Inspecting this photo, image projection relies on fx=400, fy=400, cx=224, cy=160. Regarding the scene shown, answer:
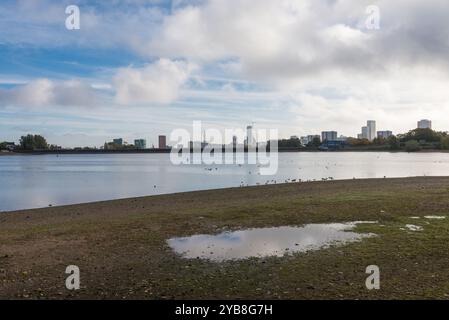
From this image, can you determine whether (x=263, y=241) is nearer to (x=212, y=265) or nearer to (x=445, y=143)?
(x=212, y=265)

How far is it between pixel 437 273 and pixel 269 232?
491 centimetres

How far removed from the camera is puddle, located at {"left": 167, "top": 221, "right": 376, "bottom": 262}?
8906mm

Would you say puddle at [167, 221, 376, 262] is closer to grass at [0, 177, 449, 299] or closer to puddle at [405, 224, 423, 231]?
grass at [0, 177, 449, 299]

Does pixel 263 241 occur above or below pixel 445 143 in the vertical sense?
below

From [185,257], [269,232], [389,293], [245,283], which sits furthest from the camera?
[269,232]

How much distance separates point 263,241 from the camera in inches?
396

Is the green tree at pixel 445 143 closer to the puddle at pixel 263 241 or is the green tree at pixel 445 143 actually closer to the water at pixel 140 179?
the water at pixel 140 179

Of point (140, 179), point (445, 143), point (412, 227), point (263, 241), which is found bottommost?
point (140, 179)

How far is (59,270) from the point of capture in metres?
7.80

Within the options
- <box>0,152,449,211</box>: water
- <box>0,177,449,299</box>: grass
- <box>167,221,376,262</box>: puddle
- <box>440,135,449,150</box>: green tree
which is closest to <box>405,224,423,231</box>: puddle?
<box>0,177,449,299</box>: grass

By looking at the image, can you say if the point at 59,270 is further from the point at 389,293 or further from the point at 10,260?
the point at 389,293

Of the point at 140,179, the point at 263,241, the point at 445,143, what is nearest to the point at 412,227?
the point at 263,241

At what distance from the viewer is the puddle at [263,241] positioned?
8.91 m
